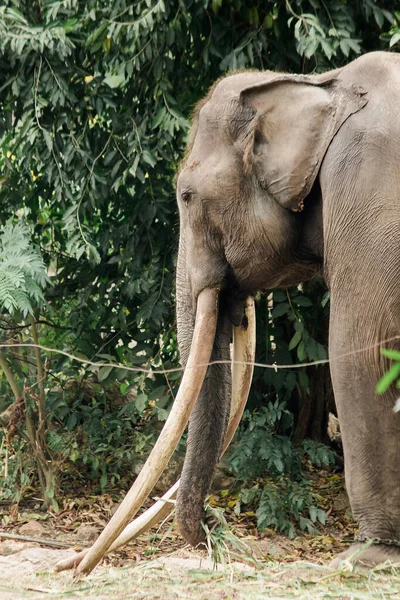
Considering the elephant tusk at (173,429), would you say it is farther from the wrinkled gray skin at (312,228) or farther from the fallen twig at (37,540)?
the fallen twig at (37,540)

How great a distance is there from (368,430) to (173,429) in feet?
2.79

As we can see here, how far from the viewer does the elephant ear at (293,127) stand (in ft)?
14.3

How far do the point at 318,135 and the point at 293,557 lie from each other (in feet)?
10.2

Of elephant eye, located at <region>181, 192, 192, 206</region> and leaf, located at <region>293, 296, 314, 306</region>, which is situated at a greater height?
elephant eye, located at <region>181, 192, 192, 206</region>

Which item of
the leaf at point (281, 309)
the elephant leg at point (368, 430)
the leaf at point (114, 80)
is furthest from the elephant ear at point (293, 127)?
the leaf at point (281, 309)

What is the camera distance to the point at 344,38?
249 inches

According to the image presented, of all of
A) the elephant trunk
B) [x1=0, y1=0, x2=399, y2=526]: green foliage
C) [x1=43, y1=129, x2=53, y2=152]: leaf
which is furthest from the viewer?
[x1=43, y1=129, x2=53, y2=152]: leaf

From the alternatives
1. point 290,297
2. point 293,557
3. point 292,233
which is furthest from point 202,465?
point 290,297

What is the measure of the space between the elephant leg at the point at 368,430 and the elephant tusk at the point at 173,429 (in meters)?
0.69

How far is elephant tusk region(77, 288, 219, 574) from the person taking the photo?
4250 millimetres

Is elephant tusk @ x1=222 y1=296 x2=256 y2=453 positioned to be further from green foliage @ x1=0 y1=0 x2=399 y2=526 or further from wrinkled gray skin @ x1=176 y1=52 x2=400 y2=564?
green foliage @ x1=0 y1=0 x2=399 y2=526

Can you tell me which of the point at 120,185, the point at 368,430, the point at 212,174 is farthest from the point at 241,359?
the point at 120,185

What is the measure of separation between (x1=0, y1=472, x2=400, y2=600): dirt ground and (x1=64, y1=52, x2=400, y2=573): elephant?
0.17 m

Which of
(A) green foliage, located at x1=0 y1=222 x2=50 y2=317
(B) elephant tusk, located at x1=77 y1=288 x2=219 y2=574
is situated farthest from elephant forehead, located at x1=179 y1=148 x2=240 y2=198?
(A) green foliage, located at x1=0 y1=222 x2=50 y2=317
